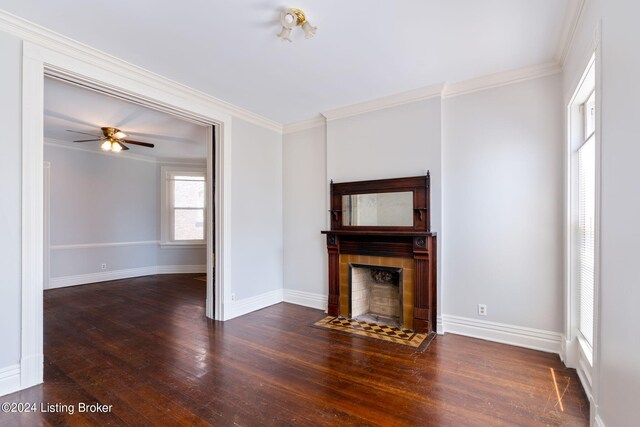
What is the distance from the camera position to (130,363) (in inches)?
103

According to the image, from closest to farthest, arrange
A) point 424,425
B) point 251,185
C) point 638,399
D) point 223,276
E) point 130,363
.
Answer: point 638,399, point 424,425, point 130,363, point 223,276, point 251,185

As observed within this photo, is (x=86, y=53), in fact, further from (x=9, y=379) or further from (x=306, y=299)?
(x=306, y=299)

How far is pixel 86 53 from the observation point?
2523 millimetres

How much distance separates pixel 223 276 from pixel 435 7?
3.40 metres

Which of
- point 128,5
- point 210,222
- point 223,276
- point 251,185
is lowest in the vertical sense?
point 223,276

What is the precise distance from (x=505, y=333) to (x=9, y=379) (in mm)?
4128

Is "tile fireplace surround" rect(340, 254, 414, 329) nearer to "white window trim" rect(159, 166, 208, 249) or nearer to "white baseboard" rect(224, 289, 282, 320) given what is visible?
"white baseboard" rect(224, 289, 282, 320)

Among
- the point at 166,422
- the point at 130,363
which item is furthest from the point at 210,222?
the point at 166,422

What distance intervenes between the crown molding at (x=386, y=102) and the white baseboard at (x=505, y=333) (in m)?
2.44

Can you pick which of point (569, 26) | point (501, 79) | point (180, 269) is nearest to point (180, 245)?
point (180, 269)

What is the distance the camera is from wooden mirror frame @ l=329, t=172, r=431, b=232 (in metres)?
3.33

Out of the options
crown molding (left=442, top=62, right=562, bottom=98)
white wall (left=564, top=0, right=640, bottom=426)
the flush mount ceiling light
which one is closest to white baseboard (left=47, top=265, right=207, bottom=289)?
the flush mount ceiling light

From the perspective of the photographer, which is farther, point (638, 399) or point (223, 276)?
point (223, 276)

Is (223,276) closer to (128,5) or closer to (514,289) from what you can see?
(128,5)
